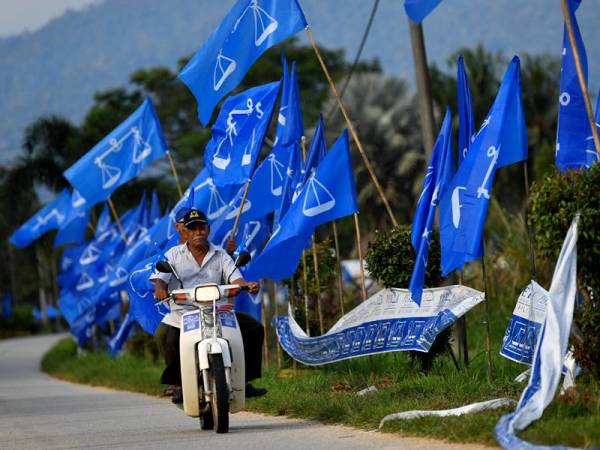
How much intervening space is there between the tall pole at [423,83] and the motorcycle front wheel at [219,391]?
662 centimetres

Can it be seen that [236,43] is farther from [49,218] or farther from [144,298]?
[49,218]

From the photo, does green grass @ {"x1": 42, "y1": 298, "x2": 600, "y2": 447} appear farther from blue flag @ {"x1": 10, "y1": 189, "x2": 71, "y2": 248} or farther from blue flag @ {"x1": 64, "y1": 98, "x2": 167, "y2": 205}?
blue flag @ {"x1": 10, "y1": 189, "x2": 71, "y2": 248}

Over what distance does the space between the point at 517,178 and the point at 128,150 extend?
33.4 meters

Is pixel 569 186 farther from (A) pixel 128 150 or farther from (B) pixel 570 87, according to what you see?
(A) pixel 128 150

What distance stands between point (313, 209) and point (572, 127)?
10.3 feet

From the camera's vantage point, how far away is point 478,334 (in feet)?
69.2

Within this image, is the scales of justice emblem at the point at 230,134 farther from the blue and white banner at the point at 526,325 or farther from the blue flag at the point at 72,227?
the blue flag at the point at 72,227

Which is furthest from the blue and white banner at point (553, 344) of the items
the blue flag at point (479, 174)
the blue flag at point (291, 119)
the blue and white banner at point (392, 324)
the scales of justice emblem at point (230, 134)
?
the blue flag at point (291, 119)

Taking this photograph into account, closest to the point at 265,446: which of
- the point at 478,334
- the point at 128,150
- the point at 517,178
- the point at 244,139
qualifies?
the point at 244,139

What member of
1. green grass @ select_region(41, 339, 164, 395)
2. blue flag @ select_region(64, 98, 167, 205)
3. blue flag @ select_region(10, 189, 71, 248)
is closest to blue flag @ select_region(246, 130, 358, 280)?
green grass @ select_region(41, 339, 164, 395)

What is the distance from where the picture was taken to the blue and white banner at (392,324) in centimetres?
1316

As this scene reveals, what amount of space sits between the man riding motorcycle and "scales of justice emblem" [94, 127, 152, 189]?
1063 centimetres

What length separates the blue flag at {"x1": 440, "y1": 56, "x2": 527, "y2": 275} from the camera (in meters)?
11.6

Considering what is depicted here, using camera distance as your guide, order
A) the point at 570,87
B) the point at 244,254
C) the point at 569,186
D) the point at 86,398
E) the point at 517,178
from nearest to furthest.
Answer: the point at 569,186, the point at 244,254, the point at 570,87, the point at 86,398, the point at 517,178
